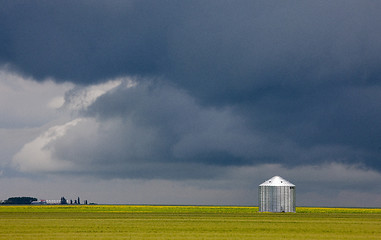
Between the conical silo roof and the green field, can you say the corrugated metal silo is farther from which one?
the green field

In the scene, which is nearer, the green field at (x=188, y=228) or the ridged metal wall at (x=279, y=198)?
the green field at (x=188, y=228)

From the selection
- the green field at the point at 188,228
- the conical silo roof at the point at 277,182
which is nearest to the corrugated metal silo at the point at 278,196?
the conical silo roof at the point at 277,182

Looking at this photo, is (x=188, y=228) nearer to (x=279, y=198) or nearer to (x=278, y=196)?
(x=278, y=196)

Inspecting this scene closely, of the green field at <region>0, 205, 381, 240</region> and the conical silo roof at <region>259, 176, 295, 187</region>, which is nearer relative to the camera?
the green field at <region>0, 205, 381, 240</region>

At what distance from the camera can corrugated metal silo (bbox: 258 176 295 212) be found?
117250mm

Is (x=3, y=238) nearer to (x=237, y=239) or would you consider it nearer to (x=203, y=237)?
(x=203, y=237)

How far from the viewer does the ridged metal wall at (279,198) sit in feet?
384

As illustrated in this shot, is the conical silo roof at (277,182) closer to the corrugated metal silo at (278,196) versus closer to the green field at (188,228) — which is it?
the corrugated metal silo at (278,196)

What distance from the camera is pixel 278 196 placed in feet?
385

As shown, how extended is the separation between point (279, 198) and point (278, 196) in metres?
0.52

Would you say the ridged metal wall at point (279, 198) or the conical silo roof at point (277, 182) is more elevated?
the conical silo roof at point (277, 182)

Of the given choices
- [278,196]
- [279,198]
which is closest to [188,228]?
[278,196]

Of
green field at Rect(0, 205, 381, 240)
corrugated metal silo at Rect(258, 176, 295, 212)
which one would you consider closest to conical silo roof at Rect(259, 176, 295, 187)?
corrugated metal silo at Rect(258, 176, 295, 212)

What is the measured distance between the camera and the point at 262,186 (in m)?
120
